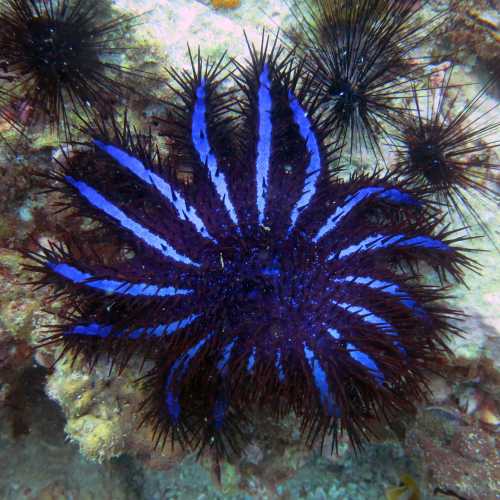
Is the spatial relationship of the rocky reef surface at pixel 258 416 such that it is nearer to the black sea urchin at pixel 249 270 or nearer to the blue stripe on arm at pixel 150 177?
the black sea urchin at pixel 249 270

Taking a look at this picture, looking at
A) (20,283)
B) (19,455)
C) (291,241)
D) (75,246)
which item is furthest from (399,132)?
(19,455)

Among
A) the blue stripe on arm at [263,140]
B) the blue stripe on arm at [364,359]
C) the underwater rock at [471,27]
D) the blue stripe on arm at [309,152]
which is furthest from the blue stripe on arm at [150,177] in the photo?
the underwater rock at [471,27]

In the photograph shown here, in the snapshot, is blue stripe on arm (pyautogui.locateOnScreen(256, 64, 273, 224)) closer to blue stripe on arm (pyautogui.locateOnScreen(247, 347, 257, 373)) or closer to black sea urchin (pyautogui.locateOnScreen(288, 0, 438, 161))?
black sea urchin (pyautogui.locateOnScreen(288, 0, 438, 161))

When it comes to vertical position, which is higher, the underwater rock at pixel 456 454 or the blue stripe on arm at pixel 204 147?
the blue stripe on arm at pixel 204 147

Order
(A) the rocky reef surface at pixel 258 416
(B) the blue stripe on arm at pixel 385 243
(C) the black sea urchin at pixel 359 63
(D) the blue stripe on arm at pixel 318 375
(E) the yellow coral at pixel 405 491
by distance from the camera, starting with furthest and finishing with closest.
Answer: (E) the yellow coral at pixel 405 491, (C) the black sea urchin at pixel 359 63, (A) the rocky reef surface at pixel 258 416, (B) the blue stripe on arm at pixel 385 243, (D) the blue stripe on arm at pixel 318 375

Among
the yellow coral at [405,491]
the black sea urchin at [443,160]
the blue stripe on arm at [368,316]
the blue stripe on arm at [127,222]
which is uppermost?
the black sea urchin at [443,160]

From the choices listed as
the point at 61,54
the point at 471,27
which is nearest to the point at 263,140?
the point at 61,54

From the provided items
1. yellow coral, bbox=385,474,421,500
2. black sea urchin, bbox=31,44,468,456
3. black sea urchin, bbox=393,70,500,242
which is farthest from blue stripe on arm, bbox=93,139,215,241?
yellow coral, bbox=385,474,421,500

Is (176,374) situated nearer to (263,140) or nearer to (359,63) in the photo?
(263,140)
